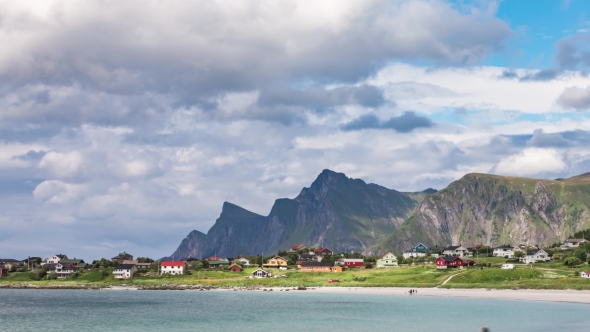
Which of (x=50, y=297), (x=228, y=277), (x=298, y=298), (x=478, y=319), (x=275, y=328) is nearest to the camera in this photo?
(x=275, y=328)

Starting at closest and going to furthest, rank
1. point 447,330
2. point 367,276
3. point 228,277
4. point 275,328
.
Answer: point 447,330
point 275,328
point 367,276
point 228,277

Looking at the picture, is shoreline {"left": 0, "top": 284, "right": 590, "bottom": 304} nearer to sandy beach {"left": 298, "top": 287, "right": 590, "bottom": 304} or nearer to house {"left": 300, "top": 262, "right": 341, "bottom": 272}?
sandy beach {"left": 298, "top": 287, "right": 590, "bottom": 304}

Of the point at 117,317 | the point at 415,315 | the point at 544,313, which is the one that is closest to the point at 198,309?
the point at 117,317

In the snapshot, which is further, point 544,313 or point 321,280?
point 321,280

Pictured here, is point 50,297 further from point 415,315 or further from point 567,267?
point 567,267

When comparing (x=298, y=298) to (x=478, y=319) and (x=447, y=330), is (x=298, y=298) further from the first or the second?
(x=447, y=330)

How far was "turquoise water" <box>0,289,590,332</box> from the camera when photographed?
7794cm

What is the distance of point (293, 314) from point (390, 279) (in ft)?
211

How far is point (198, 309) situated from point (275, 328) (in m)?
32.6

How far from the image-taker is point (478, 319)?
82562 millimetres

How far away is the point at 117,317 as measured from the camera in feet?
307

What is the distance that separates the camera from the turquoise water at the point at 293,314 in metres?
77.9

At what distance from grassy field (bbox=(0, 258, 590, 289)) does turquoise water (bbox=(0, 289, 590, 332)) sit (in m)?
21.2

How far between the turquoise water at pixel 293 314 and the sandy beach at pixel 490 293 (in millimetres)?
4757
